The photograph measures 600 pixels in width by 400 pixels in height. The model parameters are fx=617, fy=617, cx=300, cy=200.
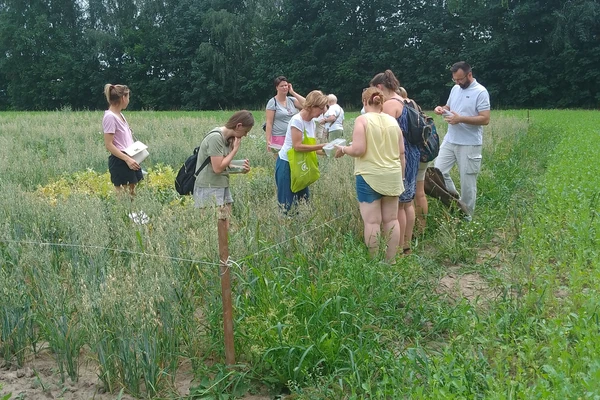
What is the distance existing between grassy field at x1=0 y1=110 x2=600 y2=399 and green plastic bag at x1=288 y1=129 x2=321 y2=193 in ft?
1.06

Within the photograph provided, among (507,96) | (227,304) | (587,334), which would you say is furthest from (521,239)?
(507,96)

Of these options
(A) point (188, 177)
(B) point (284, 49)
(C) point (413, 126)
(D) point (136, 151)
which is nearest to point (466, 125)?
(C) point (413, 126)

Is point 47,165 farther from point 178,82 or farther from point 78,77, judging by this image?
point 78,77

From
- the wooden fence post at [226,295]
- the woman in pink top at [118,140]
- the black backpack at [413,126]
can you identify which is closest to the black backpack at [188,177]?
the woman in pink top at [118,140]

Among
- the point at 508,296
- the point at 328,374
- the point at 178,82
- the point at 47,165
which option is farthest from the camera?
the point at 178,82

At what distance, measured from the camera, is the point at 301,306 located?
4016mm

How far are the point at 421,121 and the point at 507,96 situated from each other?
38.2 m

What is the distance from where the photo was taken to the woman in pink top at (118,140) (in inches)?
243

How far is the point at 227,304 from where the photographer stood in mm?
3586

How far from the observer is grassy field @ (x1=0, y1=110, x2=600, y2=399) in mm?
3430

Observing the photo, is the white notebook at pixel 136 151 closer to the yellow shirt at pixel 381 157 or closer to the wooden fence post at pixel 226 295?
the yellow shirt at pixel 381 157

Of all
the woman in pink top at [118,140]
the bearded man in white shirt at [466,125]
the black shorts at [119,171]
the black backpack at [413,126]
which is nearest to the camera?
the black backpack at [413,126]

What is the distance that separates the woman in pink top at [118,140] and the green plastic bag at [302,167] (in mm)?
1627

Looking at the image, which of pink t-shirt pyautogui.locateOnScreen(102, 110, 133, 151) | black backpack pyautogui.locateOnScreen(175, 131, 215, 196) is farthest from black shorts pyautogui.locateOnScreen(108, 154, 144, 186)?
black backpack pyautogui.locateOnScreen(175, 131, 215, 196)
